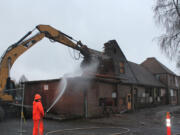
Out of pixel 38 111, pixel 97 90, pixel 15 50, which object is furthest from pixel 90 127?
pixel 15 50

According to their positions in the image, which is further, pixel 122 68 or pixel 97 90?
pixel 122 68

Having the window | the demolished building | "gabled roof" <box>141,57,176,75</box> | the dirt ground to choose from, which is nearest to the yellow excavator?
the dirt ground

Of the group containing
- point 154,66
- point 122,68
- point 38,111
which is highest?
point 154,66

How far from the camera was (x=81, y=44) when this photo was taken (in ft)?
51.4

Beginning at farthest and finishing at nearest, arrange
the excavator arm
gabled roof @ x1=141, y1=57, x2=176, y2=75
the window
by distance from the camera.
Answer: gabled roof @ x1=141, y1=57, x2=176, y2=75
the window
the excavator arm

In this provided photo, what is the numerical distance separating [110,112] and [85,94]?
382 centimetres

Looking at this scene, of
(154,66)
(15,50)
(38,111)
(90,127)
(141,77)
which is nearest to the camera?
(38,111)

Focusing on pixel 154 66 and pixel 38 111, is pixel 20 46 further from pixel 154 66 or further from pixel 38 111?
pixel 154 66

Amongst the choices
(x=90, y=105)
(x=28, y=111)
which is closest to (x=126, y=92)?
(x=90, y=105)

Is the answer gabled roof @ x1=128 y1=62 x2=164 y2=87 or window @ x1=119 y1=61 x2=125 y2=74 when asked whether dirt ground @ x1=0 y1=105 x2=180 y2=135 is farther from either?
gabled roof @ x1=128 y1=62 x2=164 y2=87

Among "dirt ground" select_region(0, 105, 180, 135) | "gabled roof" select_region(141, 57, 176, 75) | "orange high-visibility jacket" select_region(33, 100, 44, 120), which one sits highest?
"gabled roof" select_region(141, 57, 176, 75)

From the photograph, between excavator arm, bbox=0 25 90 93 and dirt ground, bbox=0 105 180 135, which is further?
excavator arm, bbox=0 25 90 93

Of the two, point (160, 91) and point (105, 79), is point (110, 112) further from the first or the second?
point (160, 91)

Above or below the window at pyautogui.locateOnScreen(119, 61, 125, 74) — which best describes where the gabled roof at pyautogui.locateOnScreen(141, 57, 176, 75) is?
above
